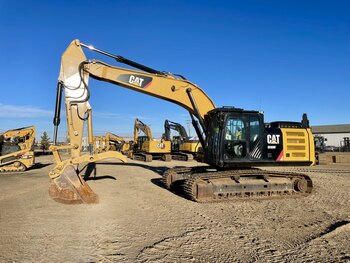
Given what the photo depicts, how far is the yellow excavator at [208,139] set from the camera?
947 cm

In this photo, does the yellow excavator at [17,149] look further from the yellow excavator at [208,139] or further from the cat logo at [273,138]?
the cat logo at [273,138]

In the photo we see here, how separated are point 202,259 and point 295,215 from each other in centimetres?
393

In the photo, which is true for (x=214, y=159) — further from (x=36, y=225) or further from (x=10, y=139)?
(x=10, y=139)

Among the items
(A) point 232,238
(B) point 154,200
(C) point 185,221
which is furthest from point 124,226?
(B) point 154,200

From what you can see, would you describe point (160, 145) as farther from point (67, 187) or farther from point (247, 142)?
point (67, 187)

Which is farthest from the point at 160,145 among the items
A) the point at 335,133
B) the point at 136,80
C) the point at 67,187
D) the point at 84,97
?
the point at 335,133

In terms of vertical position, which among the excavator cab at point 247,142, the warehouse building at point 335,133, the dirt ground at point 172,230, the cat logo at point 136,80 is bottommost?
the dirt ground at point 172,230

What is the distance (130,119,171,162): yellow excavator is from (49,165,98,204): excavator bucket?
19.6 metres

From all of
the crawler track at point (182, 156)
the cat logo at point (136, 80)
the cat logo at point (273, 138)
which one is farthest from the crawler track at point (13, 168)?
the cat logo at point (273, 138)

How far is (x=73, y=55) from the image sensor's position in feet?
31.8

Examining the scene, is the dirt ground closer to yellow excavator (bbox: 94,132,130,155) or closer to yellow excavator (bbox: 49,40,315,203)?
yellow excavator (bbox: 49,40,315,203)

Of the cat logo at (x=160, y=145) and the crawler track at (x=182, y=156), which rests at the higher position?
the cat logo at (x=160, y=145)

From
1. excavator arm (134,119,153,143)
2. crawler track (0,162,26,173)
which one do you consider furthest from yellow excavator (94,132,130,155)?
crawler track (0,162,26,173)

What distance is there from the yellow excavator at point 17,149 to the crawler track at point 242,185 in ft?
41.8
